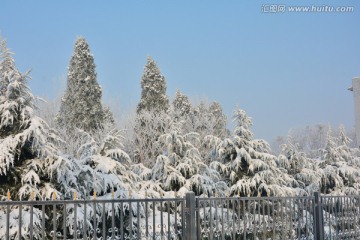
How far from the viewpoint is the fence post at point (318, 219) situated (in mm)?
6754

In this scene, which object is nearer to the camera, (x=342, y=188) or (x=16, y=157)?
(x=16, y=157)

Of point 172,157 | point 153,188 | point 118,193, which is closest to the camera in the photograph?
point 118,193

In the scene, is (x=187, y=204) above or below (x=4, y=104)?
below

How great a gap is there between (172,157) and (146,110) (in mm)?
13769

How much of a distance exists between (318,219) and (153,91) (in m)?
21.4

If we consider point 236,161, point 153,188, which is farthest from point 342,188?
point 153,188

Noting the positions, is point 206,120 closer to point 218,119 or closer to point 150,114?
point 218,119

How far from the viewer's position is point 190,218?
4.71 metres

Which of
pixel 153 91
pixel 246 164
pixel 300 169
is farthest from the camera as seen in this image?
pixel 153 91

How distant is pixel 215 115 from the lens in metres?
34.8

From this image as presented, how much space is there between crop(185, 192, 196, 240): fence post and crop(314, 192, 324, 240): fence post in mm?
2873

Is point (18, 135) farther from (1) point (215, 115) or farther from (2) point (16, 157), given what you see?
(1) point (215, 115)

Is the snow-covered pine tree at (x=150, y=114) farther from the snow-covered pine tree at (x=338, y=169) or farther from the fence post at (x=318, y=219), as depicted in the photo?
the fence post at (x=318, y=219)

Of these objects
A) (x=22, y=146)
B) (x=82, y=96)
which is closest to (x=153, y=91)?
(x=82, y=96)
